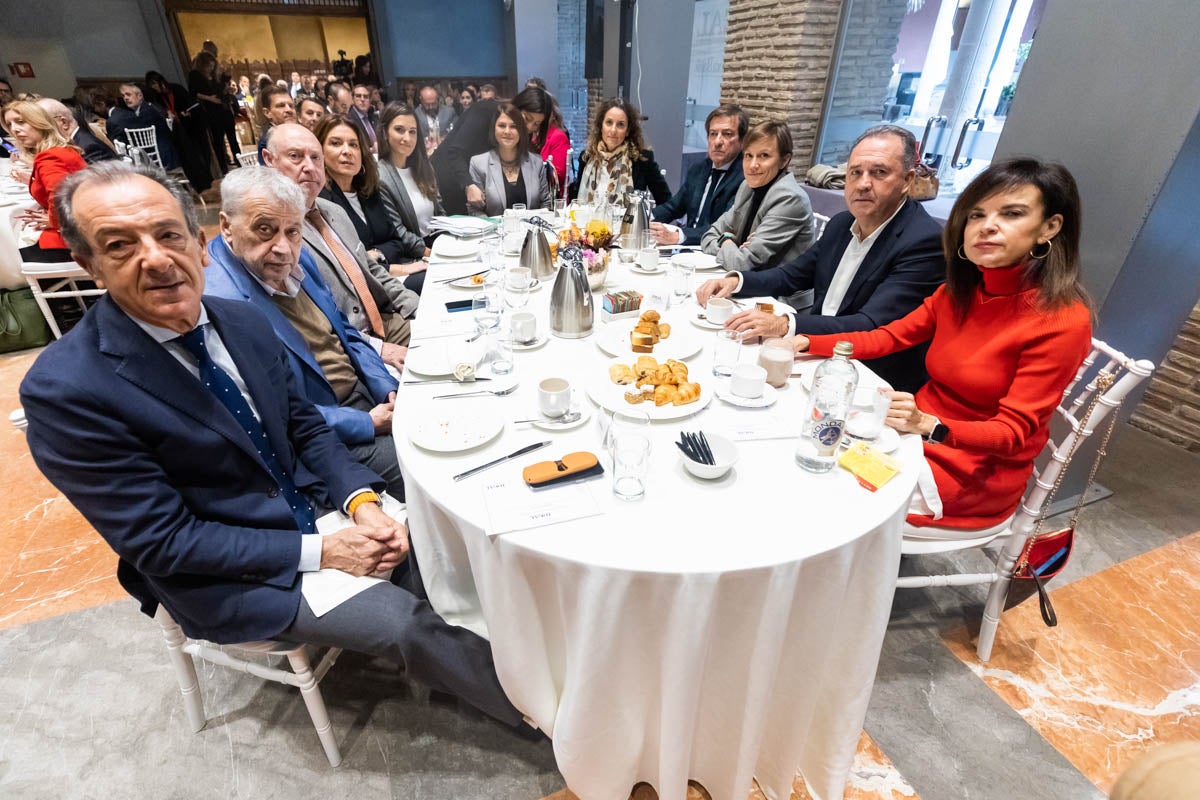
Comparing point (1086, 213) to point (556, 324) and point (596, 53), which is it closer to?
point (556, 324)

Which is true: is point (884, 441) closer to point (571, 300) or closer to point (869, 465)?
point (869, 465)

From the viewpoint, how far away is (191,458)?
3.81ft

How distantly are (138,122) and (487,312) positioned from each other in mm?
7389

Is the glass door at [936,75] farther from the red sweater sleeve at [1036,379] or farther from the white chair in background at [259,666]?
the white chair in background at [259,666]

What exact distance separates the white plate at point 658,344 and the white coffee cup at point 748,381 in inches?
9.4

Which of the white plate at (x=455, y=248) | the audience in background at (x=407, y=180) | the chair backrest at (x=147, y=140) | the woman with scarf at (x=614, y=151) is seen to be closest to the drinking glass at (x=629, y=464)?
the white plate at (x=455, y=248)

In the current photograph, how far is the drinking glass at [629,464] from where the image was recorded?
3.49 feet

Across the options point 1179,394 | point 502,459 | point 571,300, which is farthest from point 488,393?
point 1179,394

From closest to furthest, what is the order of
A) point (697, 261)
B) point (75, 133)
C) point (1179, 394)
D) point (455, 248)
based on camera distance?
point (697, 261) → point (455, 248) → point (1179, 394) → point (75, 133)

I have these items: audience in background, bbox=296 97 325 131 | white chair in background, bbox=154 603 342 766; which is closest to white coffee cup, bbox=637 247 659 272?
white chair in background, bbox=154 603 342 766

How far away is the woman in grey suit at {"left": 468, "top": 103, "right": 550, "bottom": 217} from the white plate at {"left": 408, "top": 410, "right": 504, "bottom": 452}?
9.53 ft

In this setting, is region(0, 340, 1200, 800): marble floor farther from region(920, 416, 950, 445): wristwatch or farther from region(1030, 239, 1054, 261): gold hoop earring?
region(1030, 239, 1054, 261): gold hoop earring

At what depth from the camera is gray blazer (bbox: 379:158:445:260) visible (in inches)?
130

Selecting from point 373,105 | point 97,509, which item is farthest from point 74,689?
point 373,105
